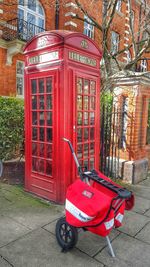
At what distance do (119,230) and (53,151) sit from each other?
162 cm

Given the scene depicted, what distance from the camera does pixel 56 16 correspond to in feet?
43.3

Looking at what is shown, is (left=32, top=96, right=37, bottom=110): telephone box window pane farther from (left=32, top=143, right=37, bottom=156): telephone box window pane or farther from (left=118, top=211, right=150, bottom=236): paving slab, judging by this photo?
(left=118, top=211, right=150, bottom=236): paving slab

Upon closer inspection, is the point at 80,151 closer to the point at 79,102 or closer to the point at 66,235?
the point at 79,102

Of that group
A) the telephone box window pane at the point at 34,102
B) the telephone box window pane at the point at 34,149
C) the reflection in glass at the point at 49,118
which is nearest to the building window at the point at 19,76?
the telephone box window pane at the point at 34,102

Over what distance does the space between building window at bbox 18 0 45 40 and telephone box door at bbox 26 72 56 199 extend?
365 inches

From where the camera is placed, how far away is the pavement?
235 cm

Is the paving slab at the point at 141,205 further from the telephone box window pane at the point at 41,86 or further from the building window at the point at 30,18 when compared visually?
the building window at the point at 30,18

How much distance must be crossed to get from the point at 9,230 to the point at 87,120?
2224 mm

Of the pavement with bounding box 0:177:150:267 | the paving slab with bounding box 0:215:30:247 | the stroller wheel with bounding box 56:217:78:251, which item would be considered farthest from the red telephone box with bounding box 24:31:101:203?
the stroller wheel with bounding box 56:217:78:251

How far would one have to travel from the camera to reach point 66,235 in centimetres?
254

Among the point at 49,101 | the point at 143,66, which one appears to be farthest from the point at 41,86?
the point at 143,66

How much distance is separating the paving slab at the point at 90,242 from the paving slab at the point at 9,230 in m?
0.34

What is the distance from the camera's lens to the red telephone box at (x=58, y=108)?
3496 mm

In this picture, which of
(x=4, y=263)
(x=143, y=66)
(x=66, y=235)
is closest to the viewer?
(x=4, y=263)
